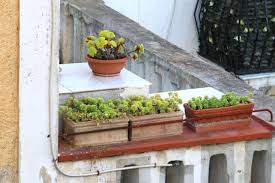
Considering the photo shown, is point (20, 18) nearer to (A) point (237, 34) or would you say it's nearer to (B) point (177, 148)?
(B) point (177, 148)

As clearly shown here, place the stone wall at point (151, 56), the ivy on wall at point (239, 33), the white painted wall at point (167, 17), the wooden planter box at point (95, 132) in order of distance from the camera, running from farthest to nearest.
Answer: the ivy on wall at point (239, 33) < the white painted wall at point (167, 17) < the stone wall at point (151, 56) < the wooden planter box at point (95, 132)

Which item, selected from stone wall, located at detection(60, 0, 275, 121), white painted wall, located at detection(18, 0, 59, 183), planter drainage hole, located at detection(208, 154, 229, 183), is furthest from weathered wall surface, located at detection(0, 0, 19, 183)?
stone wall, located at detection(60, 0, 275, 121)

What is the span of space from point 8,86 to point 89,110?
1.56ft

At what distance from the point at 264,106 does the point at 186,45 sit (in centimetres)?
406

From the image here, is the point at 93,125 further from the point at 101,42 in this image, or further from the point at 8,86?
the point at 101,42

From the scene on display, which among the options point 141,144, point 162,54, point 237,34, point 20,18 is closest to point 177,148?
point 141,144

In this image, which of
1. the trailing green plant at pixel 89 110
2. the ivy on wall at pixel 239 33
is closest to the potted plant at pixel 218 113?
the trailing green plant at pixel 89 110

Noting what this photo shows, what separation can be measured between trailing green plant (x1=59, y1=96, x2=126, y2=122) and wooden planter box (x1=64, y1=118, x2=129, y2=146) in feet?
0.11

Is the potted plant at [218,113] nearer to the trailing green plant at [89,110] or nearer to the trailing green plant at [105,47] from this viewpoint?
the trailing green plant at [89,110]

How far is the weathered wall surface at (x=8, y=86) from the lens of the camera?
3895 millimetres

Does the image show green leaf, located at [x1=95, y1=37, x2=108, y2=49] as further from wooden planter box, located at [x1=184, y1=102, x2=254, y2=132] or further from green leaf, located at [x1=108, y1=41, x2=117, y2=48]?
wooden planter box, located at [x1=184, y1=102, x2=254, y2=132]

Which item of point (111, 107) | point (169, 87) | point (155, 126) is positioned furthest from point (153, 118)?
point (169, 87)

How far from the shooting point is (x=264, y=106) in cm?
521

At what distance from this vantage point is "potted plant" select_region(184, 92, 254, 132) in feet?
14.6
